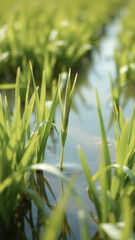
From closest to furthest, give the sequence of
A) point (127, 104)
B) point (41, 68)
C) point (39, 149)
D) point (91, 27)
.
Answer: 1. point (39, 149)
2. point (127, 104)
3. point (41, 68)
4. point (91, 27)

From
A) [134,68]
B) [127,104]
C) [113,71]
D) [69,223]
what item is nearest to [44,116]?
[69,223]

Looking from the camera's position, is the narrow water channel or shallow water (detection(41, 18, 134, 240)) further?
shallow water (detection(41, 18, 134, 240))

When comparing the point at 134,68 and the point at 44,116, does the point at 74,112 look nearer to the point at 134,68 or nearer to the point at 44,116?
the point at 134,68

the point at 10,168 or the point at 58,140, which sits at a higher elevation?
the point at 10,168

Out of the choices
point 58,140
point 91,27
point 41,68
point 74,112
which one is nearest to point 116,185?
point 58,140

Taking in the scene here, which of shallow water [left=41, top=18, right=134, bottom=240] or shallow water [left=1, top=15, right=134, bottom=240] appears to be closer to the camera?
shallow water [left=1, top=15, right=134, bottom=240]

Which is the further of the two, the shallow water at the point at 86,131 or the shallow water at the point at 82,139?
the shallow water at the point at 86,131

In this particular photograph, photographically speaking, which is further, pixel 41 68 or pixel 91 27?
pixel 91 27

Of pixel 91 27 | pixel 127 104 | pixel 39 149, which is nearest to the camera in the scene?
pixel 39 149

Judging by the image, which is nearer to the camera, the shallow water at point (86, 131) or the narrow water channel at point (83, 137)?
the narrow water channel at point (83, 137)

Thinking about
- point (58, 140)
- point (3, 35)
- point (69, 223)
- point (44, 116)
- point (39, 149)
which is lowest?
point (69, 223)
